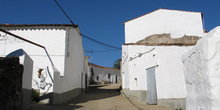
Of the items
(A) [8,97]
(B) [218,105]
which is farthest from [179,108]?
(A) [8,97]

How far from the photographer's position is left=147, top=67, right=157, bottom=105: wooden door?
9.88m

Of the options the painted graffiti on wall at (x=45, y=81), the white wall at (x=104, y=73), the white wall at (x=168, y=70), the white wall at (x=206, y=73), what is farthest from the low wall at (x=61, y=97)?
the white wall at (x=104, y=73)

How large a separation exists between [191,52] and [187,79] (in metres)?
0.54

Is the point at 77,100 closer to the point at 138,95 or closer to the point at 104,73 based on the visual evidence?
the point at 138,95

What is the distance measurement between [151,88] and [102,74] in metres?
28.7

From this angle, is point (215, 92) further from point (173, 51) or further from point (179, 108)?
point (173, 51)

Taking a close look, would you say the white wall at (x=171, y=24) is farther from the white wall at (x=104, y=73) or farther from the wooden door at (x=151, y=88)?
the white wall at (x=104, y=73)

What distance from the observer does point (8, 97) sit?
16.6 feet

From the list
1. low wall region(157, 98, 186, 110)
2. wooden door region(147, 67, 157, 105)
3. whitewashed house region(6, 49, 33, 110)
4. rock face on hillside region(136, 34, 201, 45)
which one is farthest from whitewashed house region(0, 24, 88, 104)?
rock face on hillside region(136, 34, 201, 45)

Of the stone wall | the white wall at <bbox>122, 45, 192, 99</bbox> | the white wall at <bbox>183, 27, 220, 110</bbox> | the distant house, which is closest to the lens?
the white wall at <bbox>183, 27, 220, 110</bbox>

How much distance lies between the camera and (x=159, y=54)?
9695 millimetres

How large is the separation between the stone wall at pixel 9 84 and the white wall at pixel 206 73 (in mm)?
4804

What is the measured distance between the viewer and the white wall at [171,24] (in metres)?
17.2

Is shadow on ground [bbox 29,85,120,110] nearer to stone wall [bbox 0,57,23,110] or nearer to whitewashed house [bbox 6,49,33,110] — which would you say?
whitewashed house [bbox 6,49,33,110]
